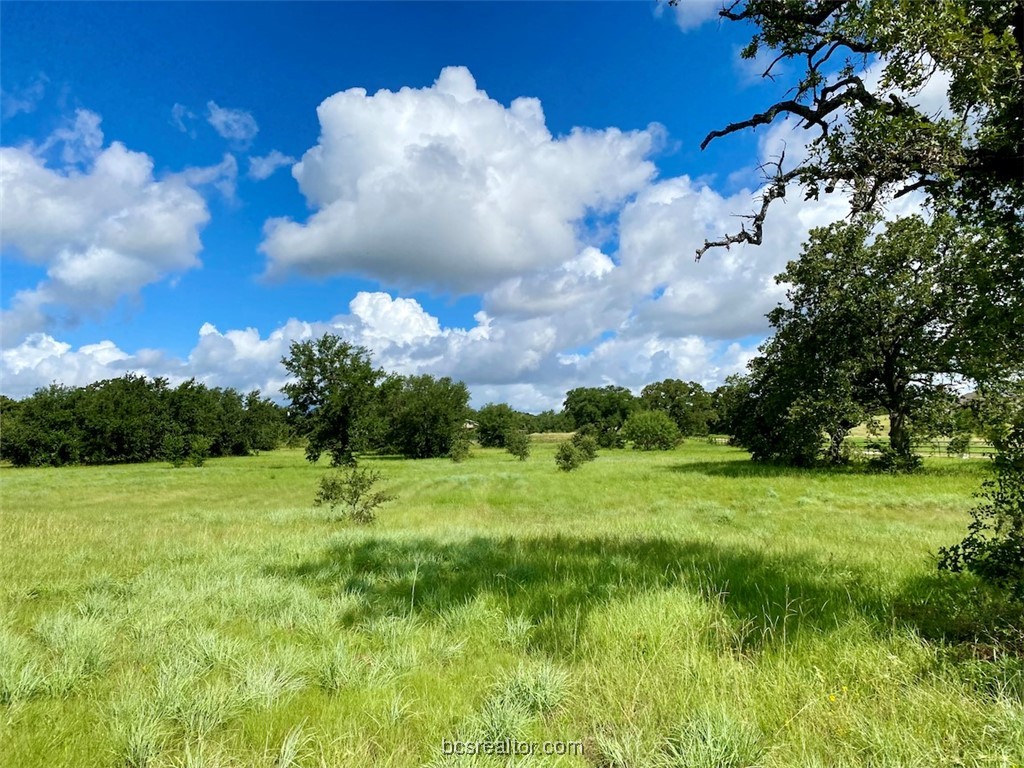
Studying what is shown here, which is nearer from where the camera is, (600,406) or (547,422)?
(600,406)

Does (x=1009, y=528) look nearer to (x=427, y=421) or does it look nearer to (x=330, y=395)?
(x=330, y=395)

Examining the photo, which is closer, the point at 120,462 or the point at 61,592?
the point at 61,592

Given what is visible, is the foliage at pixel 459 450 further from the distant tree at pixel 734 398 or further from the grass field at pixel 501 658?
the grass field at pixel 501 658

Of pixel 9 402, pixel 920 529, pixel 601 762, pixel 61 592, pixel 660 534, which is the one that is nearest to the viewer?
pixel 601 762

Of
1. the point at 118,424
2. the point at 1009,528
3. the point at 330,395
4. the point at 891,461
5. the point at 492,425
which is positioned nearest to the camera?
the point at 1009,528

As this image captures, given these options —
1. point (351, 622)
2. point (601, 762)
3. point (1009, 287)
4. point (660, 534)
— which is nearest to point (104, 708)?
point (351, 622)

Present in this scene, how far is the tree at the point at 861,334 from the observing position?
28.2m

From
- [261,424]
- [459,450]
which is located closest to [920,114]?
[459,450]

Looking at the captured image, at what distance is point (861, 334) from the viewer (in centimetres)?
2959

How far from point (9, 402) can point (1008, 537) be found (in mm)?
113258

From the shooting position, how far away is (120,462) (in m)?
65.8

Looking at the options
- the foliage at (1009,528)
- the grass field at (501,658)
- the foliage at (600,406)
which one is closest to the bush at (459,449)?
the foliage at (600,406)

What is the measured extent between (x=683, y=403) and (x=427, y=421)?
7196 centimetres

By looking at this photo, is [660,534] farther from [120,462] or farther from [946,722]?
[120,462]
